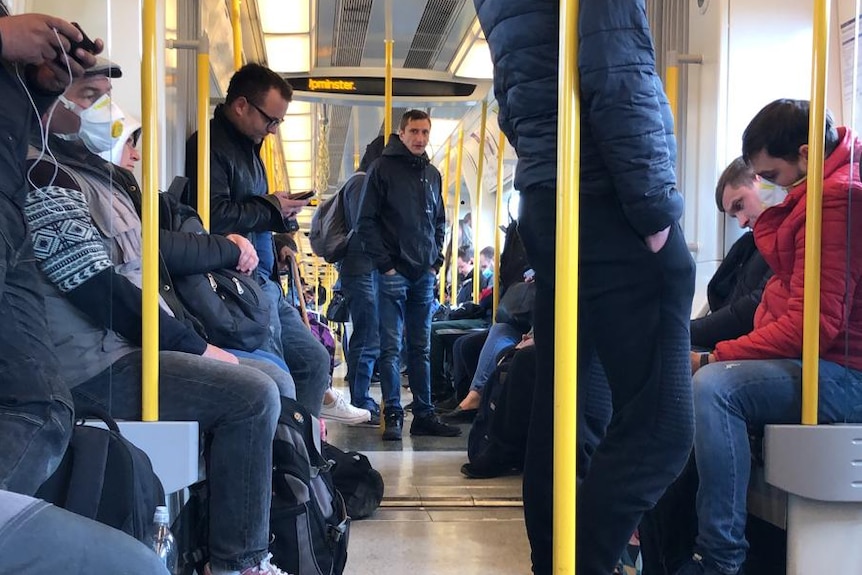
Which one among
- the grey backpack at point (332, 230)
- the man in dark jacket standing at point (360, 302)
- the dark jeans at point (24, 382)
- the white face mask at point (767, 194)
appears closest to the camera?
the dark jeans at point (24, 382)

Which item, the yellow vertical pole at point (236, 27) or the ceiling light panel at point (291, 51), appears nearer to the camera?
the yellow vertical pole at point (236, 27)

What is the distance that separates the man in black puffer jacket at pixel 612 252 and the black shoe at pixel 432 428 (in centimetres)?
261

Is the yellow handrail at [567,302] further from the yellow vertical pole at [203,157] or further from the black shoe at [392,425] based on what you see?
the black shoe at [392,425]

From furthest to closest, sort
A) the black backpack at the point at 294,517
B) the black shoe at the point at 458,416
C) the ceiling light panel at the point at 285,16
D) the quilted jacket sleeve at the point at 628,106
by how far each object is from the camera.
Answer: the ceiling light panel at the point at 285,16, the black shoe at the point at 458,416, the black backpack at the point at 294,517, the quilted jacket sleeve at the point at 628,106

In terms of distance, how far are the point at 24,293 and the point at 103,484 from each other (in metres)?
0.35

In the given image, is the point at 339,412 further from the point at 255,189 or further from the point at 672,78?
the point at 672,78

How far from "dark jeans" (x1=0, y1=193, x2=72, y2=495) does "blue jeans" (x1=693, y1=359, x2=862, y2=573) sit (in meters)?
1.54

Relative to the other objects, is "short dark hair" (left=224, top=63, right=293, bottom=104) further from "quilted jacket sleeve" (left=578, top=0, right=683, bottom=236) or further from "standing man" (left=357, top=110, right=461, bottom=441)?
"quilted jacket sleeve" (left=578, top=0, right=683, bottom=236)

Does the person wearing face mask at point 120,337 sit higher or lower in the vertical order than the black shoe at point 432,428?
higher

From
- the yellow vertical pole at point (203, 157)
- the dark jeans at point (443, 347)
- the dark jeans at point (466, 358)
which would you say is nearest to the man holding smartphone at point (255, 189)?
the yellow vertical pole at point (203, 157)

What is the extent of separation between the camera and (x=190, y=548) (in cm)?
208

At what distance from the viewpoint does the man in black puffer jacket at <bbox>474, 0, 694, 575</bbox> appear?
65.1 inches

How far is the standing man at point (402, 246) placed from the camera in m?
4.47

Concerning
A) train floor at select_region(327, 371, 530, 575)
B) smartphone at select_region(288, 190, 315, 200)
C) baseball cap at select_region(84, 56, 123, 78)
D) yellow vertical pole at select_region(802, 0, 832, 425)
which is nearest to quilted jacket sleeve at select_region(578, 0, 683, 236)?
yellow vertical pole at select_region(802, 0, 832, 425)
